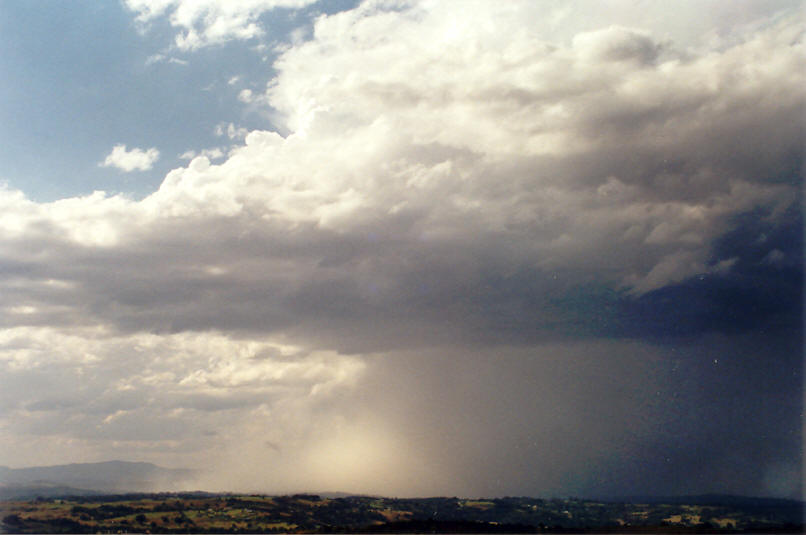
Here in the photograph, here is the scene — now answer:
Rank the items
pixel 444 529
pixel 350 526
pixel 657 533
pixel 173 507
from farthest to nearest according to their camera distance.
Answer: pixel 173 507 < pixel 350 526 < pixel 444 529 < pixel 657 533

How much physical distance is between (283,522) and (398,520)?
36.9 m

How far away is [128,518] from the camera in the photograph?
177 metres

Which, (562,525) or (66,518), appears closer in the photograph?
(66,518)

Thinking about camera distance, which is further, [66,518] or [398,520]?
[398,520]

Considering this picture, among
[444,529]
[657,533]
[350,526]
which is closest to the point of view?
[657,533]

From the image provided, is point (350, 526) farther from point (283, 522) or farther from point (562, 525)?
point (562, 525)

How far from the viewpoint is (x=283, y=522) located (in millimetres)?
181500

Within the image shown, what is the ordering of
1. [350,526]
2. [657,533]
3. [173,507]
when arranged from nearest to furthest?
[657,533], [350,526], [173,507]

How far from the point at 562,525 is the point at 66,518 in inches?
5607

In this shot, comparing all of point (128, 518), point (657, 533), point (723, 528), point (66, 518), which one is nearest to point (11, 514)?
point (66, 518)

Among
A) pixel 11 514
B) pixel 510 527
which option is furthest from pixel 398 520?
pixel 11 514

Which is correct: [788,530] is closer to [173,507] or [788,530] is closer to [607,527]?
[607,527]

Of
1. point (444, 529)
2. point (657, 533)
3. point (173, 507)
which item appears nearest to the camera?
point (657, 533)

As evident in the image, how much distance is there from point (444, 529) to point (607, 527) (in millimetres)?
49545
